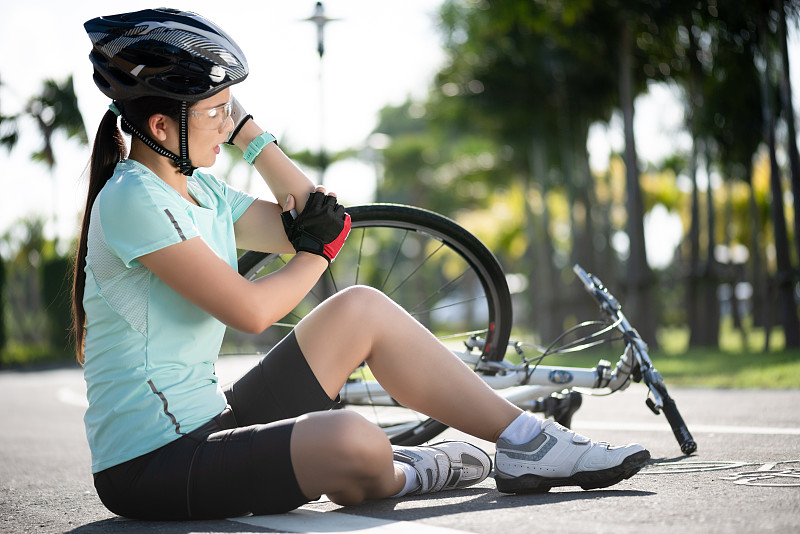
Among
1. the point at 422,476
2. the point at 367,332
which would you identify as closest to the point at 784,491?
the point at 422,476

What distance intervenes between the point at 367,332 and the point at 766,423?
9.52 ft

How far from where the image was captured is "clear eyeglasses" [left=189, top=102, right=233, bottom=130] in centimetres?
270

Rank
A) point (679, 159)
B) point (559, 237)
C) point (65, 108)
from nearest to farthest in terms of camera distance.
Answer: point (65, 108) < point (679, 159) < point (559, 237)

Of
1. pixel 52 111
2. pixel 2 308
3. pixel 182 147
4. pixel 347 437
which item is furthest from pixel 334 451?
pixel 52 111

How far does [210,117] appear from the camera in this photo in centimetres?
272

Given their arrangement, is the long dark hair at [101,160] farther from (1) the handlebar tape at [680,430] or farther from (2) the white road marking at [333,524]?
(1) the handlebar tape at [680,430]

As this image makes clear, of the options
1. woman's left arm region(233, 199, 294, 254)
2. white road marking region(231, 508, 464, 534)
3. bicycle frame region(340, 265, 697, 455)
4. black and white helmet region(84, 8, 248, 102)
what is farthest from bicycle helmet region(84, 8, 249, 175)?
bicycle frame region(340, 265, 697, 455)

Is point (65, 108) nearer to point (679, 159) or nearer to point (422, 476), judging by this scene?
point (679, 159)

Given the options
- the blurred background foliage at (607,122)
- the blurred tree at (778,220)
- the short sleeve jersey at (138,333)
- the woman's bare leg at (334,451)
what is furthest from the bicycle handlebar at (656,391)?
the blurred tree at (778,220)

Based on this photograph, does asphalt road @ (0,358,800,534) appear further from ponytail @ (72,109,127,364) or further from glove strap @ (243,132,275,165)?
glove strap @ (243,132,275,165)

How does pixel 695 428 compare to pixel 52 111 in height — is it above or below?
below

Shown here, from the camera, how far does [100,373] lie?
8.59 ft

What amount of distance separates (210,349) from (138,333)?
0.69 ft

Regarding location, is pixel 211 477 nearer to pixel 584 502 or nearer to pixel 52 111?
pixel 584 502
